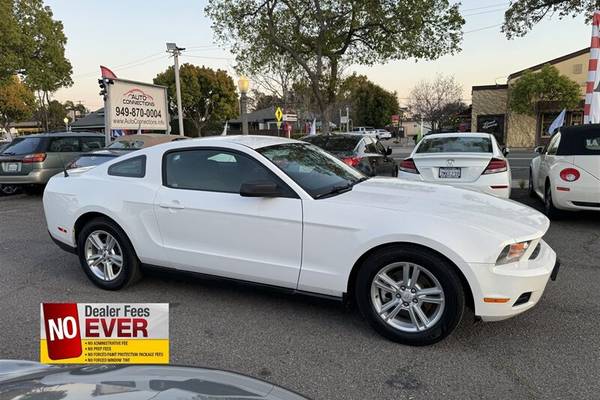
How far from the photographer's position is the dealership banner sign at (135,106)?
14195mm

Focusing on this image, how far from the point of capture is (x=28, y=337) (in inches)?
141

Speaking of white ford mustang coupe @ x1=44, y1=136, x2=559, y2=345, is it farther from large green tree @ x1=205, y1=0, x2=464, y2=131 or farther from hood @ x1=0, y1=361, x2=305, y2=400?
large green tree @ x1=205, y1=0, x2=464, y2=131

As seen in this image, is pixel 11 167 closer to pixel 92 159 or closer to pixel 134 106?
pixel 92 159

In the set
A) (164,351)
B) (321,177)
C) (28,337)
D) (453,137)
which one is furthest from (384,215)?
(453,137)

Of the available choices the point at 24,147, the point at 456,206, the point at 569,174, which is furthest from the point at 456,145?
the point at 24,147

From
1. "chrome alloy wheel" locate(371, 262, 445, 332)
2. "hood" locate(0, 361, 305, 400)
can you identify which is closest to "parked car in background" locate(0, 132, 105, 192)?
"chrome alloy wheel" locate(371, 262, 445, 332)

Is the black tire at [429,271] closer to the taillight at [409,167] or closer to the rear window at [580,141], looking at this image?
the taillight at [409,167]

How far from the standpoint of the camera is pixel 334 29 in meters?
15.6

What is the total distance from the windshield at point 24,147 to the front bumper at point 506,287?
1085cm

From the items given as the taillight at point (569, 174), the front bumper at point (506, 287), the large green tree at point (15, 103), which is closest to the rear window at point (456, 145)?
the taillight at point (569, 174)

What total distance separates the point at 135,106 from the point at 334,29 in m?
7.16

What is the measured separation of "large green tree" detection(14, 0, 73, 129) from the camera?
24.0 metres

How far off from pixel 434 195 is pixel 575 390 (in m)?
1.66

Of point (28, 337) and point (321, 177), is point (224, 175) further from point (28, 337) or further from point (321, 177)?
point (28, 337)
